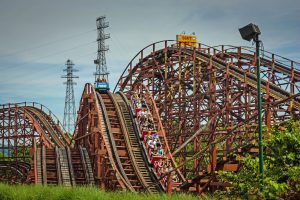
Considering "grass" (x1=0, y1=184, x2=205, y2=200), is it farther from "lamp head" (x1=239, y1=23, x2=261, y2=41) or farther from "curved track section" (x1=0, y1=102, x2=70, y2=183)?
"curved track section" (x1=0, y1=102, x2=70, y2=183)

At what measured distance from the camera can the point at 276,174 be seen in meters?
8.37

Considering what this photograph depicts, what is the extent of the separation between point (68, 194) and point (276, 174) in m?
4.65

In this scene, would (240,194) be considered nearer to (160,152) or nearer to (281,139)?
(281,139)

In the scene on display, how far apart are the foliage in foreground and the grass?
1.20 metres

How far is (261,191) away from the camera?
810 centimetres

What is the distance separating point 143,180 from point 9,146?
16498 mm

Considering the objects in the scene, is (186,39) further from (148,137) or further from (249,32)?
(249,32)

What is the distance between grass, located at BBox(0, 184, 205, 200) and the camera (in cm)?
987

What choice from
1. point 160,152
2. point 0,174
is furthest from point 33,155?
point 0,174

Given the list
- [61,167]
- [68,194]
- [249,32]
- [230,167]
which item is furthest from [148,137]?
[249,32]

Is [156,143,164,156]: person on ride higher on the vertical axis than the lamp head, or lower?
lower

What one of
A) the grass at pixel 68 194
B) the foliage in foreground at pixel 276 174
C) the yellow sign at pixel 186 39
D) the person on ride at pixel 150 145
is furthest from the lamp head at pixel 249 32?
the yellow sign at pixel 186 39

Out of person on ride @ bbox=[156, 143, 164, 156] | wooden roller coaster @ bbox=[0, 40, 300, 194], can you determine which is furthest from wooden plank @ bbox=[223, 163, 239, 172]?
person on ride @ bbox=[156, 143, 164, 156]

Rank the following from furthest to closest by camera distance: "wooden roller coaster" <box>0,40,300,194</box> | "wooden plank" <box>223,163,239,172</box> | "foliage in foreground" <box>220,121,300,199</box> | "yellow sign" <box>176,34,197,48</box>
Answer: "yellow sign" <box>176,34,197,48</box> → "wooden roller coaster" <box>0,40,300,194</box> → "wooden plank" <box>223,163,239,172</box> → "foliage in foreground" <box>220,121,300,199</box>
